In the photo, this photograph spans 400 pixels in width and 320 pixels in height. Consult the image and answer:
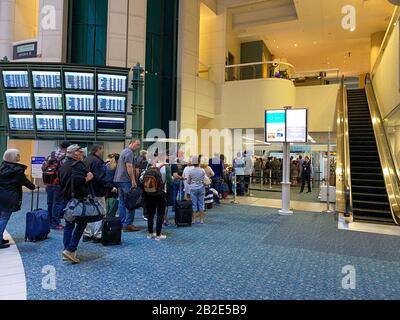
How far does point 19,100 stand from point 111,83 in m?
2.46

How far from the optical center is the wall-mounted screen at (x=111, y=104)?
845 cm

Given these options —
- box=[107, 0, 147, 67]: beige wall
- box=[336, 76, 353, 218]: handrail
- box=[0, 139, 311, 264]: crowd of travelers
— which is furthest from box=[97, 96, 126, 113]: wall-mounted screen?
box=[336, 76, 353, 218]: handrail

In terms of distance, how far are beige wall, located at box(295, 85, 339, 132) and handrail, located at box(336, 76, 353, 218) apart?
10.3 feet

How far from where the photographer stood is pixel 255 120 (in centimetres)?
1373

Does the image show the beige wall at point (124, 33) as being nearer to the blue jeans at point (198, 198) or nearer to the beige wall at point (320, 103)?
the blue jeans at point (198, 198)

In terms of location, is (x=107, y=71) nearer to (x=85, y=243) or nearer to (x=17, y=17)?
(x=85, y=243)

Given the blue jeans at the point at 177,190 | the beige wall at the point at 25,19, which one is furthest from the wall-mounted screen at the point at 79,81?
the beige wall at the point at 25,19

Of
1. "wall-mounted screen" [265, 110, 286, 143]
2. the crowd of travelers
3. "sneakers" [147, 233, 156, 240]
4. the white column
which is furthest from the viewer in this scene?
the white column

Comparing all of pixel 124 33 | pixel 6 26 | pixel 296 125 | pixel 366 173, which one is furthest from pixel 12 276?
pixel 6 26

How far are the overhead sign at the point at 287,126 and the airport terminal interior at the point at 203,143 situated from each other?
0.03 meters

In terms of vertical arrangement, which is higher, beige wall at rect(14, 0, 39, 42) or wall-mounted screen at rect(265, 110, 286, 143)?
beige wall at rect(14, 0, 39, 42)

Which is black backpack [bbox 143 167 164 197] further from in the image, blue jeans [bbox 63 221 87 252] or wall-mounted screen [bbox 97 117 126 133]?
wall-mounted screen [bbox 97 117 126 133]

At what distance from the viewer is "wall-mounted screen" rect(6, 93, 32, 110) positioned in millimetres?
8143

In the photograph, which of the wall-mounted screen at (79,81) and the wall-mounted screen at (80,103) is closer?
the wall-mounted screen at (79,81)
